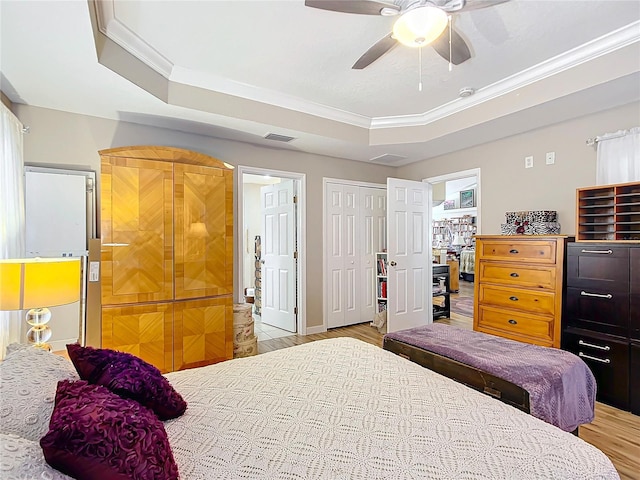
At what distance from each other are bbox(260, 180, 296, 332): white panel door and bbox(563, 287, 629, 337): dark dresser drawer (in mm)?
3107

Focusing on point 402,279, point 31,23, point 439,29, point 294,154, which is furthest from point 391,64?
point 402,279

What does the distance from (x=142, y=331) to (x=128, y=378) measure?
6.67ft

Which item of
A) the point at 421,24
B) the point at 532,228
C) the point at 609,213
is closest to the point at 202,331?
the point at 421,24

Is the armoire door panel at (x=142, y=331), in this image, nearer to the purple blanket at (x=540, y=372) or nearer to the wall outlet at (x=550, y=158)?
the purple blanket at (x=540, y=372)

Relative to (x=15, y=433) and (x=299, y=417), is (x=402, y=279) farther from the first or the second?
(x=15, y=433)

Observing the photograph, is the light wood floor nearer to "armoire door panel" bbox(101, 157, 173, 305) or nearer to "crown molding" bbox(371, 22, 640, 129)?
"crown molding" bbox(371, 22, 640, 129)

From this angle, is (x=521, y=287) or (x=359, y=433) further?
(x=521, y=287)

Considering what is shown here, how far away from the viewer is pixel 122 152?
2.88 meters

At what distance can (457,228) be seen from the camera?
1166 centimetres

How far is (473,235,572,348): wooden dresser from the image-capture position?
2.93 m

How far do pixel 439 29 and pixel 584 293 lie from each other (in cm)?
240

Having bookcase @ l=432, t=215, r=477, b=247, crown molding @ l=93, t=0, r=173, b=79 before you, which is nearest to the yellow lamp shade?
crown molding @ l=93, t=0, r=173, b=79

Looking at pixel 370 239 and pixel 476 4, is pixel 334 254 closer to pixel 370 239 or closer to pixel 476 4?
pixel 370 239

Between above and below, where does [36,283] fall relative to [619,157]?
below
